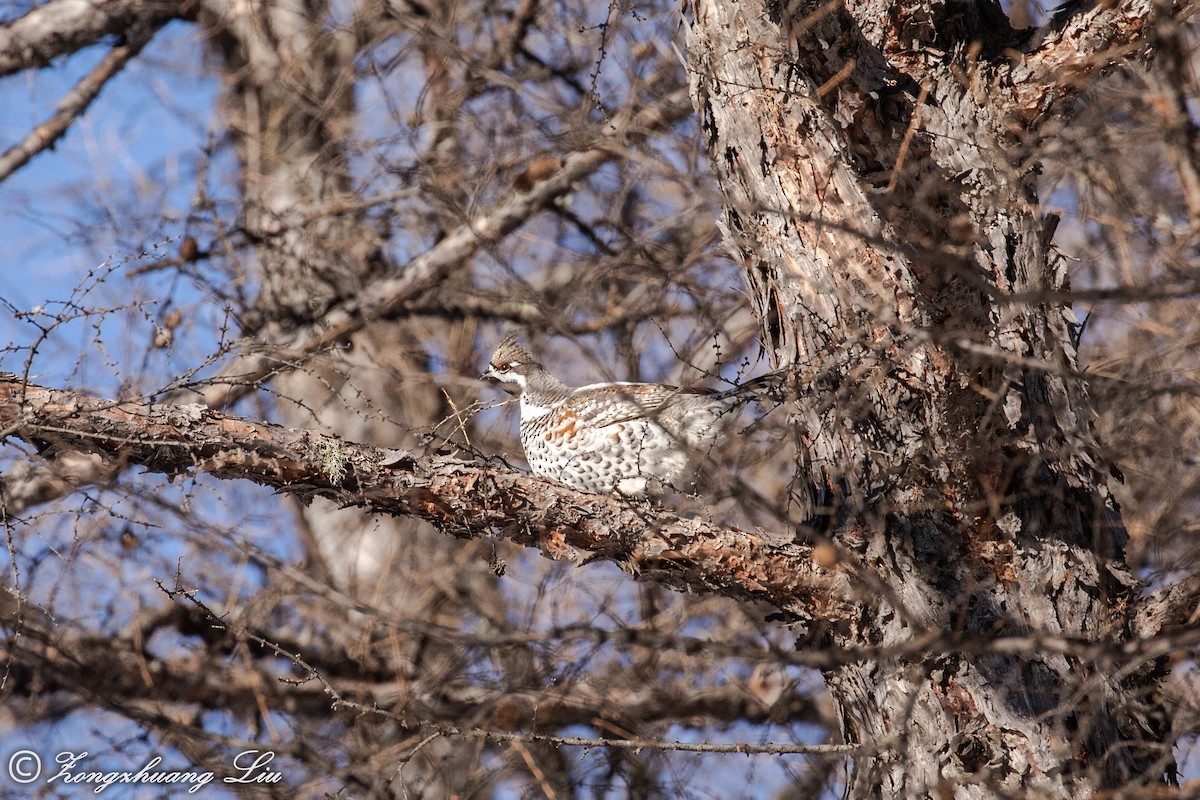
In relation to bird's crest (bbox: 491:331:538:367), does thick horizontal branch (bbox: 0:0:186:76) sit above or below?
above

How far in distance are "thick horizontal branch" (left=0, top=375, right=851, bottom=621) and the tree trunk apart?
26cm

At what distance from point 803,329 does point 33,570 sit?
151 inches

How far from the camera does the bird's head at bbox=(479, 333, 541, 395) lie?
6.00 meters

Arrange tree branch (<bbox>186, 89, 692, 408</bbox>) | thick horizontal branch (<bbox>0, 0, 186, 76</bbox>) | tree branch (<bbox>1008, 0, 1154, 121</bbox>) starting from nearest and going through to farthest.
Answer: tree branch (<bbox>1008, 0, 1154, 121</bbox>)
tree branch (<bbox>186, 89, 692, 408</bbox>)
thick horizontal branch (<bbox>0, 0, 186, 76</bbox>)

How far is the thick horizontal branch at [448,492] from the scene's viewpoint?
10.4ft

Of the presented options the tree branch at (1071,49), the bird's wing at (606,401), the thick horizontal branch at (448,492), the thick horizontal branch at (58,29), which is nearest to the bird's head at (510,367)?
the bird's wing at (606,401)

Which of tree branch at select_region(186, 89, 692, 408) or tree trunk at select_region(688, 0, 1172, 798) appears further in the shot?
tree branch at select_region(186, 89, 692, 408)

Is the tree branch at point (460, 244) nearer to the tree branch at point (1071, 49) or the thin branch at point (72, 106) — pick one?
the thin branch at point (72, 106)

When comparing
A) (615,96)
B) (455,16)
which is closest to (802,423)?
(615,96)

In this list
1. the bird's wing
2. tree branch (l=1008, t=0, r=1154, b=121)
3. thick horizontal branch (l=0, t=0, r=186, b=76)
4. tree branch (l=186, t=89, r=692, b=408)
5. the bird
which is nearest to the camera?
tree branch (l=1008, t=0, r=1154, b=121)

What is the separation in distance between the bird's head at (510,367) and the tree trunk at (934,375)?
8.35 feet

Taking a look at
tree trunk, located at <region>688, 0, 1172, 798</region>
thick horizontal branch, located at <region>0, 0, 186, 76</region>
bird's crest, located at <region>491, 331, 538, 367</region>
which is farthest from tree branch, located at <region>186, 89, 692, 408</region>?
tree trunk, located at <region>688, 0, 1172, 798</region>

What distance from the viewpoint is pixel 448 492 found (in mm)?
3389

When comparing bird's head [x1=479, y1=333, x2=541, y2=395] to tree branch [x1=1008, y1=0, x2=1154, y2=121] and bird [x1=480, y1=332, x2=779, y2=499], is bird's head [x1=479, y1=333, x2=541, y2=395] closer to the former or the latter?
bird [x1=480, y1=332, x2=779, y2=499]
